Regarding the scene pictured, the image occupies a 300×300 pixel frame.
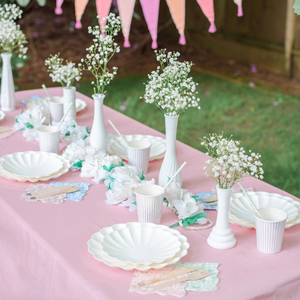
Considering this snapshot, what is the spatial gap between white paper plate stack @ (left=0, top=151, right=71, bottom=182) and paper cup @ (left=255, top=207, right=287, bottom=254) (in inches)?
30.3

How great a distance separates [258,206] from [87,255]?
0.57 metres

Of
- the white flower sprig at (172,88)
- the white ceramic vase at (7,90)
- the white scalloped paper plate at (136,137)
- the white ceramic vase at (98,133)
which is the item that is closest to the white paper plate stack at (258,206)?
the white flower sprig at (172,88)

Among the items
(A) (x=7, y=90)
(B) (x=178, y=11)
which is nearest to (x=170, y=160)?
(B) (x=178, y=11)

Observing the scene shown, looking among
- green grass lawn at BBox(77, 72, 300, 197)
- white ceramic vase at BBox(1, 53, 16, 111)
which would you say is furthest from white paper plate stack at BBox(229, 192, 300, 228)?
green grass lawn at BBox(77, 72, 300, 197)

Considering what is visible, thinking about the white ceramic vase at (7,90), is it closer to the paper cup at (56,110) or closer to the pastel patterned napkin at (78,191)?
the paper cup at (56,110)

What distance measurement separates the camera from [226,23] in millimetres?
6535

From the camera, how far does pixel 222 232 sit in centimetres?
123

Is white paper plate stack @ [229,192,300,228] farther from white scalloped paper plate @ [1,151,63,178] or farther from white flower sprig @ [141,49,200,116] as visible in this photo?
white scalloped paper plate @ [1,151,63,178]

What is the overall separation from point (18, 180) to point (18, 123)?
1.88 ft

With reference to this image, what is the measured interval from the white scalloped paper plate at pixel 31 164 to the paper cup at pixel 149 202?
44cm

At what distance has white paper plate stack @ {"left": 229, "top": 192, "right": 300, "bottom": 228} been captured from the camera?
1332mm

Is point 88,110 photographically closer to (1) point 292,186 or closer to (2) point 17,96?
(2) point 17,96

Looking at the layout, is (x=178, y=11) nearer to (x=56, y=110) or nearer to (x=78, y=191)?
(x=56, y=110)

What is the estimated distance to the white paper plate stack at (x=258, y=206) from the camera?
133 centimetres
